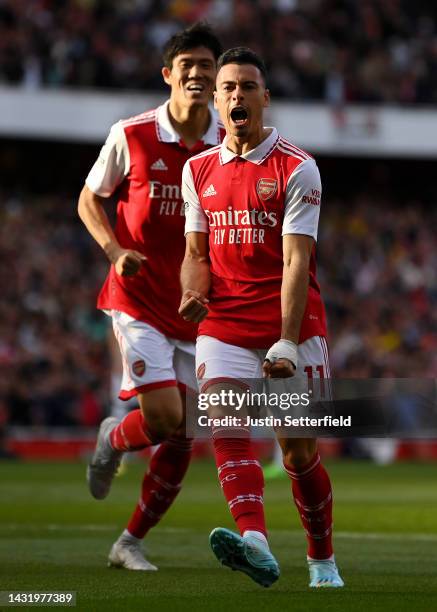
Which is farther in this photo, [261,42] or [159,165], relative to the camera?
[261,42]

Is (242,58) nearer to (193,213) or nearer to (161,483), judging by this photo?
(193,213)

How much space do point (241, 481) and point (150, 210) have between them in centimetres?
231

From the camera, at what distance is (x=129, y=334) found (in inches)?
316

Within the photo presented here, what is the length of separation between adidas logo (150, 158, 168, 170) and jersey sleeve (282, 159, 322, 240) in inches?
69.4

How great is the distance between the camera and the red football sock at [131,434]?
7796 mm

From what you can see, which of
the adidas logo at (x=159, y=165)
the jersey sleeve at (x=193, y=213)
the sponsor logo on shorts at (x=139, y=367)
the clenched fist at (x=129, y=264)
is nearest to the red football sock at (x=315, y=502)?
the jersey sleeve at (x=193, y=213)

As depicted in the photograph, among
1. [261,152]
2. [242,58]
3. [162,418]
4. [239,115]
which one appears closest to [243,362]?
[261,152]

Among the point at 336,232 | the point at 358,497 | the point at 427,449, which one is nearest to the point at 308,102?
the point at 336,232

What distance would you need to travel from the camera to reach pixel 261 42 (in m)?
28.1

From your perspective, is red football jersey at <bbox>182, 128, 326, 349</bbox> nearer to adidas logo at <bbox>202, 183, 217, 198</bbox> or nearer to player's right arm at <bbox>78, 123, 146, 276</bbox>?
adidas logo at <bbox>202, 183, 217, 198</bbox>

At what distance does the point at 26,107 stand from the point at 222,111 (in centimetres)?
2109

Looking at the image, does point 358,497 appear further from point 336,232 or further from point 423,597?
point 336,232

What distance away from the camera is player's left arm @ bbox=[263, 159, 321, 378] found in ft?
19.7

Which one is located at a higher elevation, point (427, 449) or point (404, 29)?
point (404, 29)
